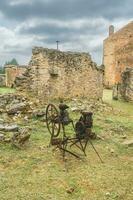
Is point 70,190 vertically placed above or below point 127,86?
below

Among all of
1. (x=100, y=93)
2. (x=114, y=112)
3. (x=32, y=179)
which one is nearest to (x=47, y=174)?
(x=32, y=179)

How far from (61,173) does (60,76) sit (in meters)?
9.48

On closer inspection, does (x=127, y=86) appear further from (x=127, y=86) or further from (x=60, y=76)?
(x=60, y=76)

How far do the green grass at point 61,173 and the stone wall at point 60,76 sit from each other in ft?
17.6

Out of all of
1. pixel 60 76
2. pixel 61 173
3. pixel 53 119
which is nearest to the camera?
pixel 61 173

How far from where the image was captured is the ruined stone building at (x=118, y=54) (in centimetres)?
3444

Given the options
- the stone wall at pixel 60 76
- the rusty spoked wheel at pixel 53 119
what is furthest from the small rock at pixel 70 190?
the stone wall at pixel 60 76

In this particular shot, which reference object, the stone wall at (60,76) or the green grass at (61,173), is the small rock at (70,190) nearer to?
the green grass at (61,173)

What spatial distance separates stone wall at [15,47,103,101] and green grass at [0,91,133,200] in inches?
211

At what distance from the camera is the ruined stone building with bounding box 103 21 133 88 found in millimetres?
34438

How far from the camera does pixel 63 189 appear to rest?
7.13 m

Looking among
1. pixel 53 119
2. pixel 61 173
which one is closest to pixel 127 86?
pixel 53 119

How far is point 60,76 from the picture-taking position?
56.1 feet

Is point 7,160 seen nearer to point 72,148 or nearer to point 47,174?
→ point 47,174
